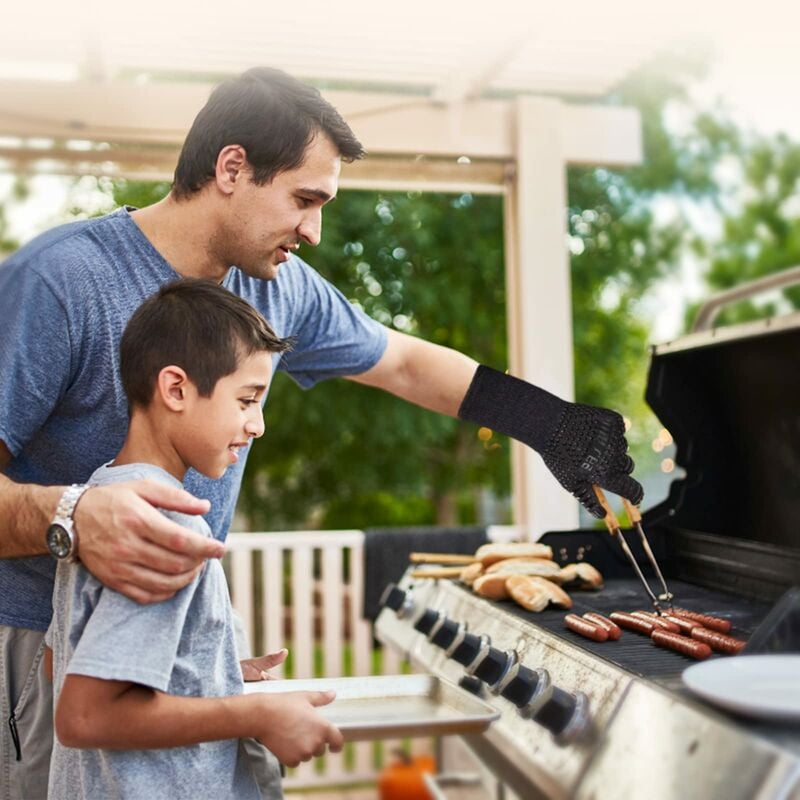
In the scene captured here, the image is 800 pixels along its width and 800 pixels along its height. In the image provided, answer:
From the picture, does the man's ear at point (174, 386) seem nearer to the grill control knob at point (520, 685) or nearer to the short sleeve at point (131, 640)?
the short sleeve at point (131, 640)

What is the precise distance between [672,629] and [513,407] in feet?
1.35

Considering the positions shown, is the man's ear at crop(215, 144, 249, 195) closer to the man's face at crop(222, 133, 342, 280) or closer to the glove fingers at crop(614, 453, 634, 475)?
the man's face at crop(222, 133, 342, 280)

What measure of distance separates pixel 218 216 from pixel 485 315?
18.2 feet

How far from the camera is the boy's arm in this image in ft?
3.09

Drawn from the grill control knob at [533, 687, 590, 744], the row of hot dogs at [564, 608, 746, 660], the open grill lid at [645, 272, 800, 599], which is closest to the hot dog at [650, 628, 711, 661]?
the row of hot dogs at [564, 608, 746, 660]

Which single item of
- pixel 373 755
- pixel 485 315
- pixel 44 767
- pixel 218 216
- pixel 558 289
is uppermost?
pixel 485 315

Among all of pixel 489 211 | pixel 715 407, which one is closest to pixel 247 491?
pixel 489 211

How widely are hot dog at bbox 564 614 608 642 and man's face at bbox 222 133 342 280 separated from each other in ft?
2.15

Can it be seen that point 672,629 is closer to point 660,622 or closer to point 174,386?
point 660,622

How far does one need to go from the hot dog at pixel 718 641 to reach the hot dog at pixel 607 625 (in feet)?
Result: 0.35

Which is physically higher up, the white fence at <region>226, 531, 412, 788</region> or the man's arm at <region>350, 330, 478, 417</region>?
the man's arm at <region>350, 330, 478, 417</region>

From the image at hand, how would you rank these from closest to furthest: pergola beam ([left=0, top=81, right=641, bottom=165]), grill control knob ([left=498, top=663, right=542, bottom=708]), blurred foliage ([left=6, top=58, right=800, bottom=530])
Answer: grill control knob ([left=498, top=663, right=542, bottom=708]), pergola beam ([left=0, top=81, right=641, bottom=165]), blurred foliage ([left=6, top=58, right=800, bottom=530])

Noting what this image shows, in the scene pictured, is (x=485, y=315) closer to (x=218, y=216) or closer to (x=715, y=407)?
(x=715, y=407)

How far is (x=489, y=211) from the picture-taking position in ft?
22.1
